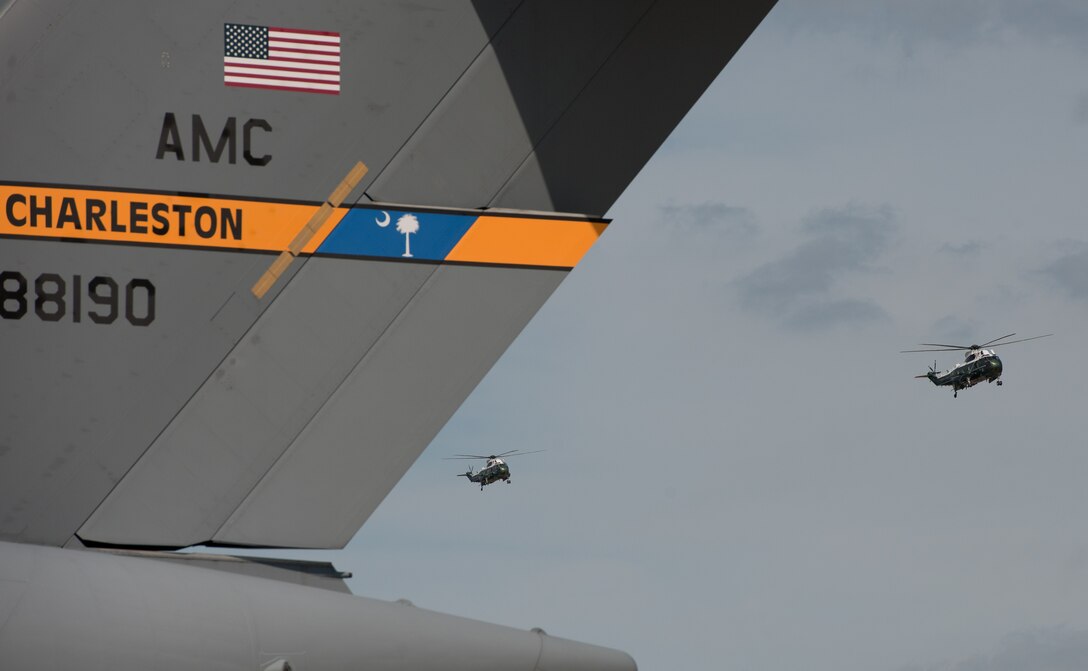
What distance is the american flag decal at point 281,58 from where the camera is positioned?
662 cm

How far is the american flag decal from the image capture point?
662cm

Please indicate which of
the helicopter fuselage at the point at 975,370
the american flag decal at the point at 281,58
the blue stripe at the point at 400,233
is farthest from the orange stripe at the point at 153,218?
the helicopter fuselage at the point at 975,370

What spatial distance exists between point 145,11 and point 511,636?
10.6 ft

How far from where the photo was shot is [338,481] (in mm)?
6527

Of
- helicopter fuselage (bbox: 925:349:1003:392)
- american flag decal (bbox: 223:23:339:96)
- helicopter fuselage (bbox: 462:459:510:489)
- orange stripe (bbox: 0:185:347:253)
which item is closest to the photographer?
orange stripe (bbox: 0:185:347:253)

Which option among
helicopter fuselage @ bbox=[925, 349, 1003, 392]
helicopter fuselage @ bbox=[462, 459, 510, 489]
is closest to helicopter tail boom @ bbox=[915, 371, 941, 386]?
helicopter fuselage @ bbox=[925, 349, 1003, 392]

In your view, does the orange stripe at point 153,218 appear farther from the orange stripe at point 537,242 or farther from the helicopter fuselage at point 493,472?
the helicopter fuselage at point 493,472

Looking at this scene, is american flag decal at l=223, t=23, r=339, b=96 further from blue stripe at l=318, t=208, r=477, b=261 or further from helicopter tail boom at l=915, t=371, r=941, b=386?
helicopter tail boom at l=915, t=371, r=941, b=386

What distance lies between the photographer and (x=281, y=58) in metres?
6.67

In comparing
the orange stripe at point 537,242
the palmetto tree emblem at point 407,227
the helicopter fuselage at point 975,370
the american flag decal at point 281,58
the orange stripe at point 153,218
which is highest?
the helicopter fuselage at point 975,370

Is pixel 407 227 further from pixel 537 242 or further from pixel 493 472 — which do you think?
pixel 493 472

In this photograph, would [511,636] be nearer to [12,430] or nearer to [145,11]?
[12,430]

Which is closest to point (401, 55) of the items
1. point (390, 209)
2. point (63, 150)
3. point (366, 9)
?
point (366, 9)

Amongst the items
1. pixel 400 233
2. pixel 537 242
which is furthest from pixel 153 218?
pixel 537 242
